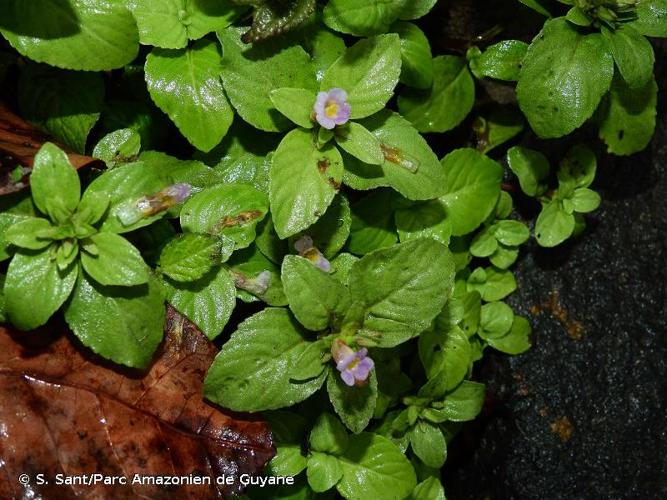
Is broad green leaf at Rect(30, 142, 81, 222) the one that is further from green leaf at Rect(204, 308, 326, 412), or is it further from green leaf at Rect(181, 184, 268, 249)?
green leaf at Rect(204, 308, 326, 412)

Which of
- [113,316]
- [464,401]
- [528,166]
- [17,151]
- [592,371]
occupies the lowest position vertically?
[592,371]

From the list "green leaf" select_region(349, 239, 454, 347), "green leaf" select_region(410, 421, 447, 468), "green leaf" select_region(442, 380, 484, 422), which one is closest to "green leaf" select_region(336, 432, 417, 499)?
"green leaf" select_region(410, 421, 447, 468)

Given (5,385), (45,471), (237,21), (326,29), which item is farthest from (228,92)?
(45,471)

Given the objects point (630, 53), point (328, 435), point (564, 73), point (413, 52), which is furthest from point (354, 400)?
point (630, 53)

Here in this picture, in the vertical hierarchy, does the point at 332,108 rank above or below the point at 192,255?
above

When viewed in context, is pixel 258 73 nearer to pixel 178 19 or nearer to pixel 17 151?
pixel 178 19

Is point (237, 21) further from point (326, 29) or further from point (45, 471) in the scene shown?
point (45, 471)

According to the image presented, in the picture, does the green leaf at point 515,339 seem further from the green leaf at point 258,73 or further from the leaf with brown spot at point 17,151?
the leaf with brown spot at point 17,151
